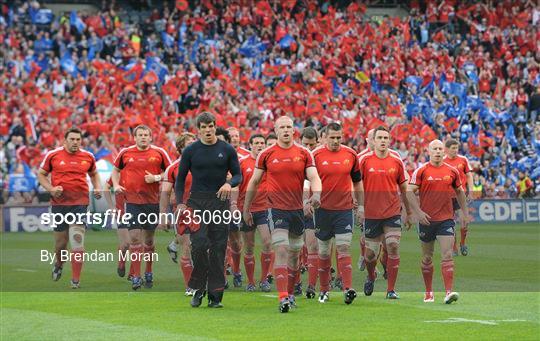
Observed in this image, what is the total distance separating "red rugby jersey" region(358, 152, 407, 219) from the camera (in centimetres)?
1544

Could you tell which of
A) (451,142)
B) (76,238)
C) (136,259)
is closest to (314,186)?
(136,259)

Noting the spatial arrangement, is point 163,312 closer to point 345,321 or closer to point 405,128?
point 345,321

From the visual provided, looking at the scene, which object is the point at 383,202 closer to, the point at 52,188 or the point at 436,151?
the point at 436,151

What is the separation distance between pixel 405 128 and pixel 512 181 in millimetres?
4147

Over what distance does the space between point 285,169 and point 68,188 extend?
495cm

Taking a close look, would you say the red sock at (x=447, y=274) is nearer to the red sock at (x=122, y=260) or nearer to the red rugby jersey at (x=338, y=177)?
the red rugby jersey at (x=338, y=177)

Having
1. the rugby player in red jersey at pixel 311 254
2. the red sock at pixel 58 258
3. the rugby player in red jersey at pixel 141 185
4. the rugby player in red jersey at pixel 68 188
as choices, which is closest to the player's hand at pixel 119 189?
the rugby player in red jersey at pixel 141 185

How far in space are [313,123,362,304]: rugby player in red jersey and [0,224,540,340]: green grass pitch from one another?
0.70 m

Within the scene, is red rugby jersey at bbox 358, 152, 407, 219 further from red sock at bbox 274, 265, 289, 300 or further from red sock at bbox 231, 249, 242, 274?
red sock at bbox 231, 249, 242, 274

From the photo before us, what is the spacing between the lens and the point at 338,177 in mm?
14844

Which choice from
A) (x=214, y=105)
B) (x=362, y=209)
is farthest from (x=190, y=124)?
(x=362, y=209)

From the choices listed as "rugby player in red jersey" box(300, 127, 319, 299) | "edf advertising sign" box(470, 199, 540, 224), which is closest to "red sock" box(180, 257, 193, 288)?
"rugby player in red jersey" box(300, 127, 319, 299)

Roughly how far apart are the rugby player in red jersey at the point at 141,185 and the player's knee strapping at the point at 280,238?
3.95 meters

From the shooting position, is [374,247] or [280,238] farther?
[374,247]
